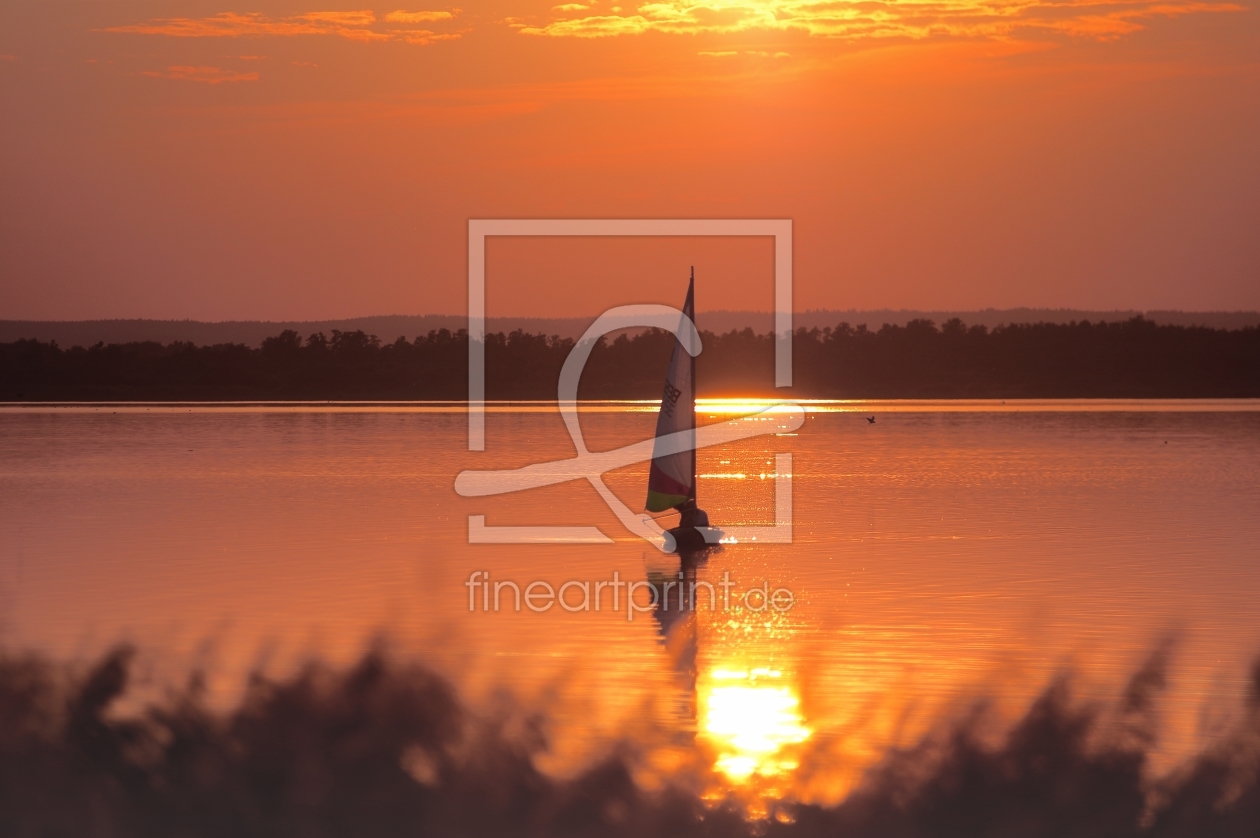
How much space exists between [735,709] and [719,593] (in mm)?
10109

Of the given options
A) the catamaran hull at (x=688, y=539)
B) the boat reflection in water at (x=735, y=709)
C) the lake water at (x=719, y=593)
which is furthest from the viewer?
the catamaran hull at (x=688, y=539)

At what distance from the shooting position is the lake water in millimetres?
15914

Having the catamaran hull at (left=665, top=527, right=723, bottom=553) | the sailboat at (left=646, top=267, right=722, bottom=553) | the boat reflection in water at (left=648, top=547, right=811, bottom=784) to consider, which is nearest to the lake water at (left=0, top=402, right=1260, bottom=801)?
the boat reflection in water at (left=648, top=547, right=811, bottom=784)

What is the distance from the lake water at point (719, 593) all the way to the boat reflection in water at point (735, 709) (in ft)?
0.15

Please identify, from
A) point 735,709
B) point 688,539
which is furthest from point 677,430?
point 735,709

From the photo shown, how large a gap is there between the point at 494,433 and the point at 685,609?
68100 millimetres

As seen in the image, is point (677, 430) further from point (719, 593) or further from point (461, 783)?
point (461, 783)

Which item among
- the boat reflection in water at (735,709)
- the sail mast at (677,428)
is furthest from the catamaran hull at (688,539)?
the boat reflection in water at (735,709)

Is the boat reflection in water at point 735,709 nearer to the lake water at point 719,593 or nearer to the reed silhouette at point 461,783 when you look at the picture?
the lake water at point 719,593

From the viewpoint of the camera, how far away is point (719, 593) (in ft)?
84.9

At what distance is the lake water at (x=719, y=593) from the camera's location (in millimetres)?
15914

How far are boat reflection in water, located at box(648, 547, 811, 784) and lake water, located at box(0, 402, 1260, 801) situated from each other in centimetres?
5

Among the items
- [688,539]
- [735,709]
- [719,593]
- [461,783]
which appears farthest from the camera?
[688,539]

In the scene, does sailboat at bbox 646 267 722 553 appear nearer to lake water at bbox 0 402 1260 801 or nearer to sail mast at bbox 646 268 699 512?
sail mast at bbox 646 268 699 512
